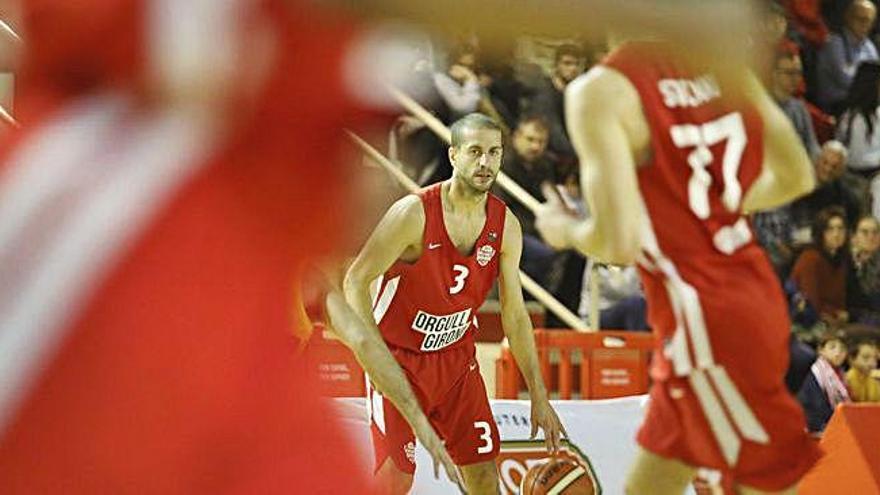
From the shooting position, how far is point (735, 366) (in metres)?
2.24

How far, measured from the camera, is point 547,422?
3.05 m

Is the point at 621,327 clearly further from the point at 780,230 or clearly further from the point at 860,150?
the point at 860,150

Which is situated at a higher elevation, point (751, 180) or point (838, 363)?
point (751, 180)

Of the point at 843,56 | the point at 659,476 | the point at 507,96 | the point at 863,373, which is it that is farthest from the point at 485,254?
the point at 863,373

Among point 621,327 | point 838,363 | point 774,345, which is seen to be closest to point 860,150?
point 838,363

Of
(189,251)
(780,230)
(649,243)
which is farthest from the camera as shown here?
(780,230)

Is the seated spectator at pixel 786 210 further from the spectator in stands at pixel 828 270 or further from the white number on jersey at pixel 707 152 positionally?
the white number on jersey at pixel 707 152

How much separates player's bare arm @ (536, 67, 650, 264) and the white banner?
3.17ft

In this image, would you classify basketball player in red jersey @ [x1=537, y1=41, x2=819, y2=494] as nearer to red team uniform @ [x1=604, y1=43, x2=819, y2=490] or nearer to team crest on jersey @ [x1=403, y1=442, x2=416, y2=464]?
red team uniform @ [x1=604, y1=43, x2=819, y2=490]

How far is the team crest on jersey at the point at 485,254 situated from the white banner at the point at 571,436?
40 centimetres

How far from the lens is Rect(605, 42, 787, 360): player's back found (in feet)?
6.98

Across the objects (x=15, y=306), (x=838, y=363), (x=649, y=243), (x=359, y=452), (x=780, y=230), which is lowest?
(x=838, y=363)

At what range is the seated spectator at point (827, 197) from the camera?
3195mm

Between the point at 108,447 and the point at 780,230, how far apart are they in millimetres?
2397
